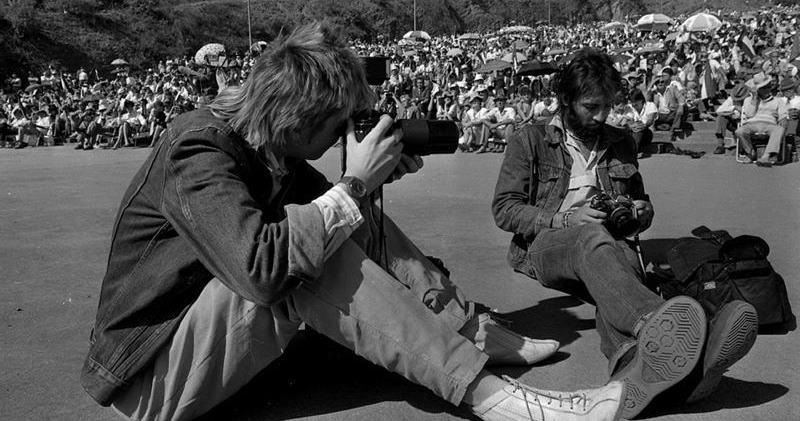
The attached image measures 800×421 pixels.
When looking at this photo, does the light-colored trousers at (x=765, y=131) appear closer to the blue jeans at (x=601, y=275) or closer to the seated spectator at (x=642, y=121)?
the seated spectator at (x=642, y=121)

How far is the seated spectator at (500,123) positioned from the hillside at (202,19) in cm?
1742

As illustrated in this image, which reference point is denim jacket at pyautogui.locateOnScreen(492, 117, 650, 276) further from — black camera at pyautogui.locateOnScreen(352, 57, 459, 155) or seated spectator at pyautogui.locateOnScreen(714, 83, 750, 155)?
seated spectator at pyautogui.locateOnScreen(714, 83, 750, 155)

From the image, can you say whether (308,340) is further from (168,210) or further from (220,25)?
(220,25)

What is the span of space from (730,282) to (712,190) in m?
5.24

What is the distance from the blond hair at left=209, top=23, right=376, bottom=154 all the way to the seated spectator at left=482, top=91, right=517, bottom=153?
481 inches

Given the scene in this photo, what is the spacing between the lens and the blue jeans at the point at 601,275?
2723mm

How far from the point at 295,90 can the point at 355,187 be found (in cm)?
34

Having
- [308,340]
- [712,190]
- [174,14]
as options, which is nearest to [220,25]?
[174,14]

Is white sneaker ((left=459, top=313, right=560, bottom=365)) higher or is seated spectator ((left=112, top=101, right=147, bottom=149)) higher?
white sneaker ((left=459, top=313, right=560, bottom=365))

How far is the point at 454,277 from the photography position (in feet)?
15.5

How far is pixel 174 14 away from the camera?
181 feet

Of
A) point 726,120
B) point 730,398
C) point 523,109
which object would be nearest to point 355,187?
point 730,398

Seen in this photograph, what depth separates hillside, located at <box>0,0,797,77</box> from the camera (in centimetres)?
4459

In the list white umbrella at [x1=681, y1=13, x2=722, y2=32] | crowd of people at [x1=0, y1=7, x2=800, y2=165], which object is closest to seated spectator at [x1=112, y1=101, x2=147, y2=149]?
crowd of people at [x1=0, y1=7, x2=800, y2=165]
